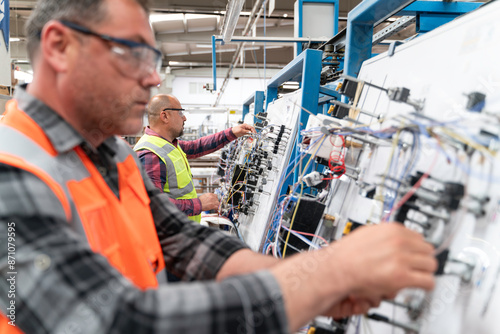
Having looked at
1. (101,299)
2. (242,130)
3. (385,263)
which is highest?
(385,263)

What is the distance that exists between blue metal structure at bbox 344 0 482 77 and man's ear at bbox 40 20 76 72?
998mm

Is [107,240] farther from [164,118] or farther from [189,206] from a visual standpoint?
[164,118]

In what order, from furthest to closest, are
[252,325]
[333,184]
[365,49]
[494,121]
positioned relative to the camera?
[365,49] < [333,184] < [494,121] < [252,325]

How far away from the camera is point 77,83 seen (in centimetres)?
70

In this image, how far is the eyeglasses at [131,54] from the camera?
69cm

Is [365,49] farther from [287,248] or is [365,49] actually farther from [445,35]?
[287,248]

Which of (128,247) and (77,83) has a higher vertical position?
(77,83)

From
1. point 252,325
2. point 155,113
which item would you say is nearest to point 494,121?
point 252,325

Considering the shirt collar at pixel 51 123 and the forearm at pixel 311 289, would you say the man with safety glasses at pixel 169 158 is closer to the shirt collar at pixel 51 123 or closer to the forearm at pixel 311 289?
the shirt collar at pixel 51 123

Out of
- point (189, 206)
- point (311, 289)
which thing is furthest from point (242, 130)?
point (311, 289)

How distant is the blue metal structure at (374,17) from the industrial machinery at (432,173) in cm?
22

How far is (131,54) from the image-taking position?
739 mm

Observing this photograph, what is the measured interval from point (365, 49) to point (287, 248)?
91 cm

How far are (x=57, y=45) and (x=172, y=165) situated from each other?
1.61m
